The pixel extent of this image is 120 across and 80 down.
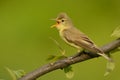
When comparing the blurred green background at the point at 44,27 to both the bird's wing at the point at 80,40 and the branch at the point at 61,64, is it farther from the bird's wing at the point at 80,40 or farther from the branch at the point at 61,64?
the branch at the point at 61,64

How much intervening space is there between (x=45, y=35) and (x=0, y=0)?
65cm

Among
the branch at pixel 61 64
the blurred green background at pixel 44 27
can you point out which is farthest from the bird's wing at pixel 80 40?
the blurred green background at pixel 44 27

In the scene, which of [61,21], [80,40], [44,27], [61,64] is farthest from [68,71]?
[44,27]

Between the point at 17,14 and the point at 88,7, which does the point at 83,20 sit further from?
the point at 17,14

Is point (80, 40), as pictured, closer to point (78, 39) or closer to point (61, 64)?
point (78, 39)

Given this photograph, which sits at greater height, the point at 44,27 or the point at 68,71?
the point at 44,27

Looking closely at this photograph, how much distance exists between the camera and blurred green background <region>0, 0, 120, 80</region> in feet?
11.9

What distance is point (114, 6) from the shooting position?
4.47 metres

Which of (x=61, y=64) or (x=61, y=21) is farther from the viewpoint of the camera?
(x=61, y=21)

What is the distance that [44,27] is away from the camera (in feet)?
14.4

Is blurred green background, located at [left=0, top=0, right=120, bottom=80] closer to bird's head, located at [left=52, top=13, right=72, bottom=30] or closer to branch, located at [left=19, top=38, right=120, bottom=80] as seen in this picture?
bird's head, located at [left=52, top=13, right=72, bottom=30]

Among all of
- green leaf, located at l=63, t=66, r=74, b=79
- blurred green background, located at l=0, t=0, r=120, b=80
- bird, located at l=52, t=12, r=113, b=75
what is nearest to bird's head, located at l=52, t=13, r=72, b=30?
bird, located at l=52, t=12, r=113, b=75

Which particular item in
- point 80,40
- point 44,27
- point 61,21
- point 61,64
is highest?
point 44,27

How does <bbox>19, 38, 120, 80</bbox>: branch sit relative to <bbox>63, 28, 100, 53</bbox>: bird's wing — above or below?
below
